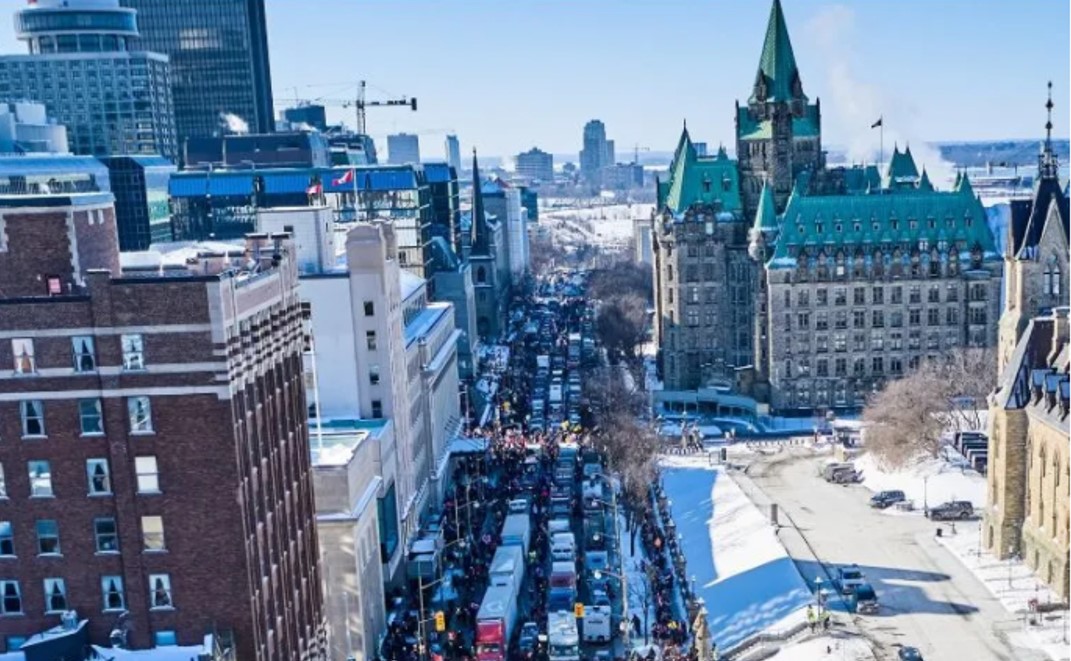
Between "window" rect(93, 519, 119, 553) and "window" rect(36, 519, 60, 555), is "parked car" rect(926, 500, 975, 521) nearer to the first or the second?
"window" rect(93, 519, 119, 553)

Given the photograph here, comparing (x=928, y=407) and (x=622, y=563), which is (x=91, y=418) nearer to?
(x=622, y=563)

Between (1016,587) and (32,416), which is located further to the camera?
(1016,587)

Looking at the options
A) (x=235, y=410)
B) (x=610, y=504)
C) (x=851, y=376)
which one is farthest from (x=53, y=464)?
(x=851, y=376)

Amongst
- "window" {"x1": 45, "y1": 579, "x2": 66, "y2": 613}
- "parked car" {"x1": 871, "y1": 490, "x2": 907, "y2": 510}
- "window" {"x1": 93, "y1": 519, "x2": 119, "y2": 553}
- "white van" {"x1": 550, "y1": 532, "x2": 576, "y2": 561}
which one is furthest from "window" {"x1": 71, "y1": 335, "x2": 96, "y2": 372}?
"parked car" {"x1": 871, "y1": 490, "x2": 907, "y2": 510}

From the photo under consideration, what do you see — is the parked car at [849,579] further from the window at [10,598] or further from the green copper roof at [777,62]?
the green copper roof at [777,62]

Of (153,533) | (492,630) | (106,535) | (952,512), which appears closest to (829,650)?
(492,630)

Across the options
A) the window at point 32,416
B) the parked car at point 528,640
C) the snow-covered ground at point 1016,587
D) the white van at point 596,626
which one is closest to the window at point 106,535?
the window at point 32,416

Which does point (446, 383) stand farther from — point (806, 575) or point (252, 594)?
point (252, 594)
